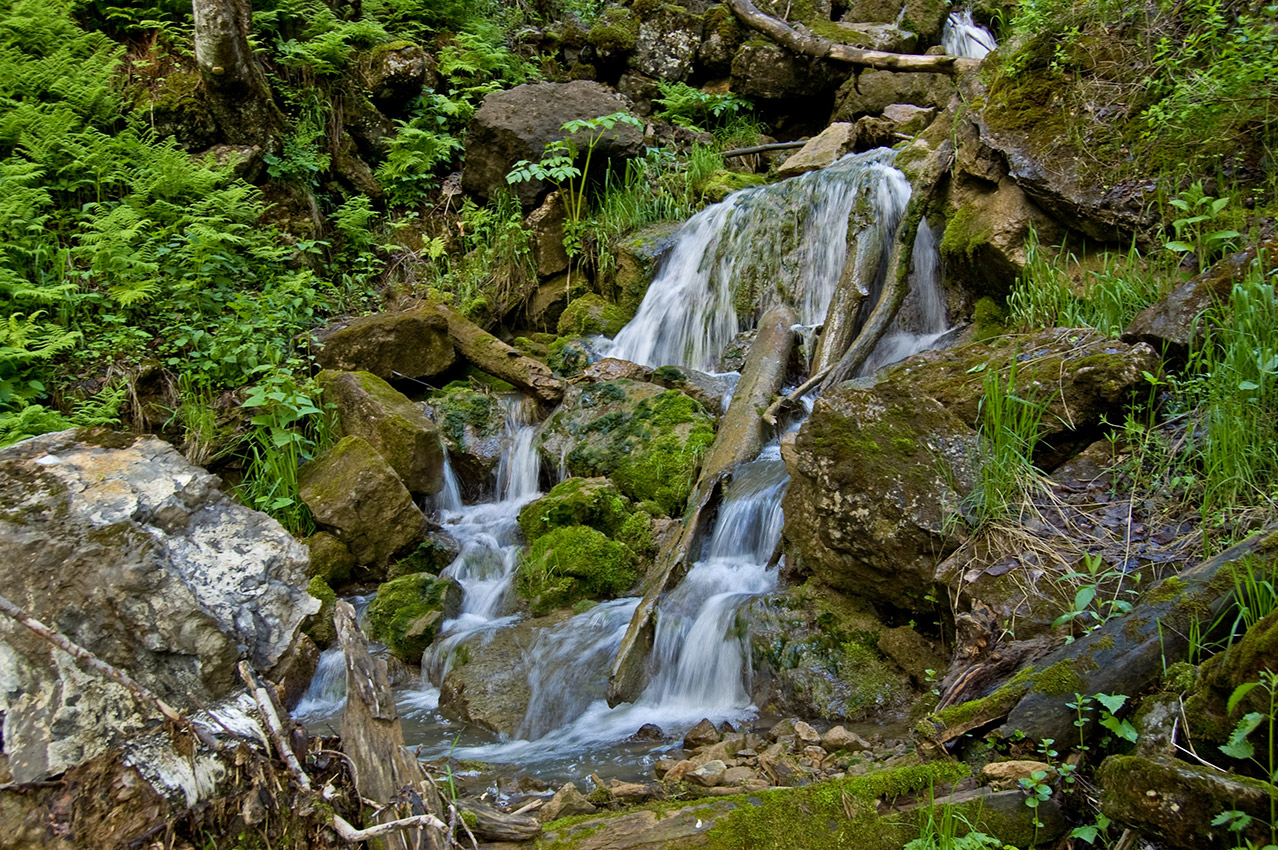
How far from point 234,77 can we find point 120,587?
8.64m

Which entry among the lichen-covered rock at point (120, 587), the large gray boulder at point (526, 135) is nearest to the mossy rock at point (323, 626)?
the lichen-covered rock at point (120, 587)

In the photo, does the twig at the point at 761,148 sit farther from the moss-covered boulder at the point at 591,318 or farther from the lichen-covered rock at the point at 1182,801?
the lichen-covered rock at the point at 1182,801

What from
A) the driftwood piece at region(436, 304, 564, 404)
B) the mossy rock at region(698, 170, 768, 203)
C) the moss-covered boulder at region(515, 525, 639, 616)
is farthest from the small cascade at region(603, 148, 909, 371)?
the moss-covered boulder at region(515, 525, 639, 616)

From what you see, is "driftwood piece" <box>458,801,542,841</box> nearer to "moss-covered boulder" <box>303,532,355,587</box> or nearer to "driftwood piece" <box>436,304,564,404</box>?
"moss-covered boulder" <box>303,532,355,587</box>

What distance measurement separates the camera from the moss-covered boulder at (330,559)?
6.17m

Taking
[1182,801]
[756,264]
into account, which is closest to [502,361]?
[756,264]

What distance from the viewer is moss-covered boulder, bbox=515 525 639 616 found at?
574 cm

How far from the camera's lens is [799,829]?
7.57 feet

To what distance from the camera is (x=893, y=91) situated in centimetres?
1114

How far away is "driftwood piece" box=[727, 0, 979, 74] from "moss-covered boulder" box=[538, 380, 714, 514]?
21.6ft

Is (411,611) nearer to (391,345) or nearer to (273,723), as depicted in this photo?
(391,345)

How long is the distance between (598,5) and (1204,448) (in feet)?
44.9

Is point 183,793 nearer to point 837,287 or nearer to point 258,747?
point 258,747

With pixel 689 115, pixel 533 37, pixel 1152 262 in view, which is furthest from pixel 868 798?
pixel 533 37
